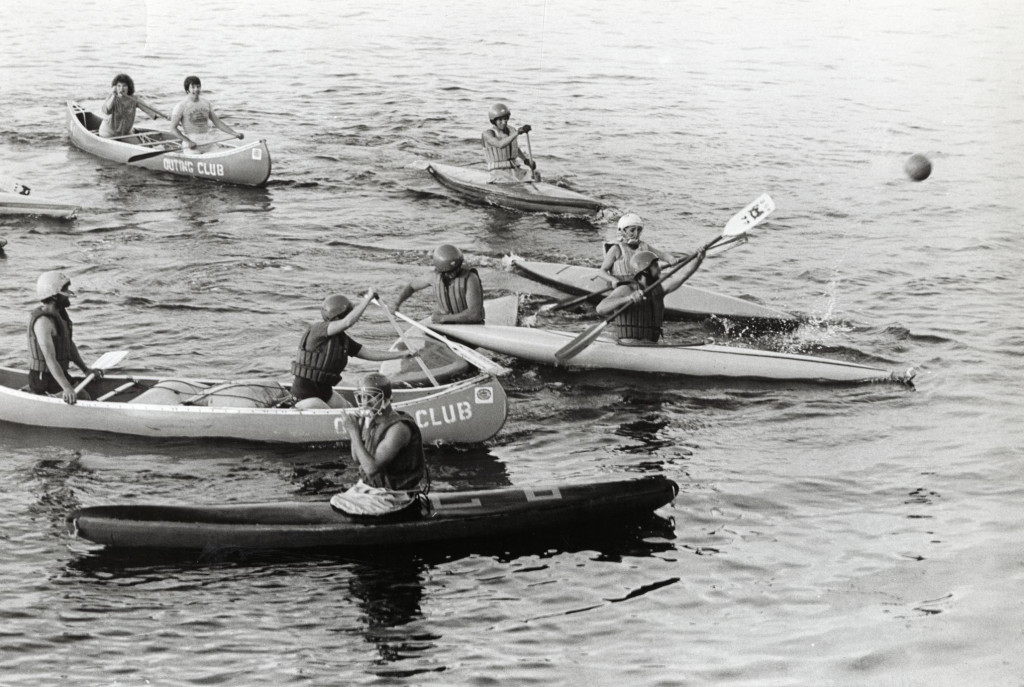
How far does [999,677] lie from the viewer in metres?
6.88

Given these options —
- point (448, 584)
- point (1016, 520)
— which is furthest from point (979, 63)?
point (448, 584)

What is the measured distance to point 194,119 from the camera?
1977 centimetres

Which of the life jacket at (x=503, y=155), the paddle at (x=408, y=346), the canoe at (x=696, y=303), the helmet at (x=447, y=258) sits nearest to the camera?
the paddle at (x=408, y=346)

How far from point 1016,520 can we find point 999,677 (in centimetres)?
319

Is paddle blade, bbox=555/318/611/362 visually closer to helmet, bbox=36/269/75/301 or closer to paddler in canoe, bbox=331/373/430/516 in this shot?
paddler in canoe, bbox=331/373/430/516

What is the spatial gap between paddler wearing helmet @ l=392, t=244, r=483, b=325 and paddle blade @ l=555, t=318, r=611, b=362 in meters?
1.09

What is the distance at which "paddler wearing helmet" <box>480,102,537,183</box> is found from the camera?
18.6 m

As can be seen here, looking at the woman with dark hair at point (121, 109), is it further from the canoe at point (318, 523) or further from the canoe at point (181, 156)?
the canoe at point (318, 523)

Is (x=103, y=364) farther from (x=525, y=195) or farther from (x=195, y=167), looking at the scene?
(x=195, y=167)

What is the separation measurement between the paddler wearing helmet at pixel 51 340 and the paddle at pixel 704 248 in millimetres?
4973

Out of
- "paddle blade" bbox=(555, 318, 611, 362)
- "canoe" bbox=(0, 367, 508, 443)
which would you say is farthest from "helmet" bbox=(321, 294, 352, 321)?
"paddle blade" bbox=(555, 318, 611, 362)

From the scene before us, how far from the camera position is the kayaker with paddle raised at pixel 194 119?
759 inches

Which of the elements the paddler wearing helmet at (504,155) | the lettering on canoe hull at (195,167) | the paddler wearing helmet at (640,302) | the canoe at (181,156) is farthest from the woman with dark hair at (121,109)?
the paddler wearing helmet at (640,302)

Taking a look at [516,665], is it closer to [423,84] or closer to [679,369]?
[679,369]
